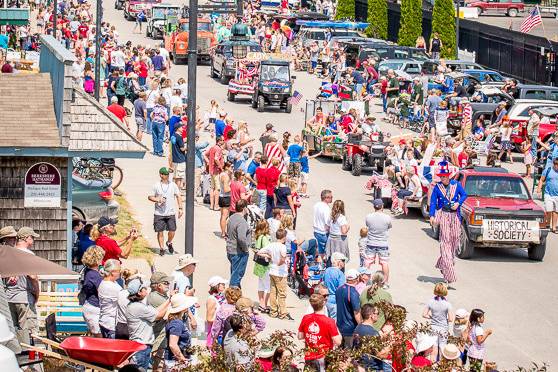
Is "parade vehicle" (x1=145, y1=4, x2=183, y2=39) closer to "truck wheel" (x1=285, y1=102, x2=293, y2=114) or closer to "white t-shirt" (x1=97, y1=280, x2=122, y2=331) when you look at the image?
"truck wheel" (x1=285, y1=102, x2=293, y2=114)

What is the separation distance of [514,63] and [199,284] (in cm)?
3396

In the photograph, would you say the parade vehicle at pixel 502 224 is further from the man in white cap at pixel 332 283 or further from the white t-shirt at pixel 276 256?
the man in white cap at pixel 332 283

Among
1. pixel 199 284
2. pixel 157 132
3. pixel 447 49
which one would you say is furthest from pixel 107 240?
pixel 447 49

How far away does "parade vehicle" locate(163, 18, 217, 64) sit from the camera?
54.7 meters

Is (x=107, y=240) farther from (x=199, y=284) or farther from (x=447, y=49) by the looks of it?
(x=447, y=49)

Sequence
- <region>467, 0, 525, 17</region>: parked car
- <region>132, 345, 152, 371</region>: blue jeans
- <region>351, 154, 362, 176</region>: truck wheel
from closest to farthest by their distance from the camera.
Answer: <region>132, 345, 152, 371</region>: blue jeans, <region>351, 154, 362, 176</region>: truck wheel, <region>467, 0, 525, 17</region>: parked car

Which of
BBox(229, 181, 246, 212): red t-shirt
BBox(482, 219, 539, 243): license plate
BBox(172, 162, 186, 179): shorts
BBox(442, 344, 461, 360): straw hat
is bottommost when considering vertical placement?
BBox(482, 219, 539, 243): license plate

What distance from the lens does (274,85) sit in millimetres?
43906

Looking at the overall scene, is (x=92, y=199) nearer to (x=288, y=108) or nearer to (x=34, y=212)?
(x=34, y=212)

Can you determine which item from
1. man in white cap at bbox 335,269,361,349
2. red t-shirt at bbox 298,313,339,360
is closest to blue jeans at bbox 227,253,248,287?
man in white cap at bbox 335,269,361,349

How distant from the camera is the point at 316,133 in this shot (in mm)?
35500

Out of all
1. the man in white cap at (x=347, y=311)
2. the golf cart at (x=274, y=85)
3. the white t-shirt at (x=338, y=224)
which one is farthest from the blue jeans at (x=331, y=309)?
the golf cart at (x=274, y=85)

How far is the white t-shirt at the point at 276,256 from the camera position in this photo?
67.8 feet

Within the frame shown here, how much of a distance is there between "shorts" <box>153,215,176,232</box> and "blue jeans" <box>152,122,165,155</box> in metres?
10.1
